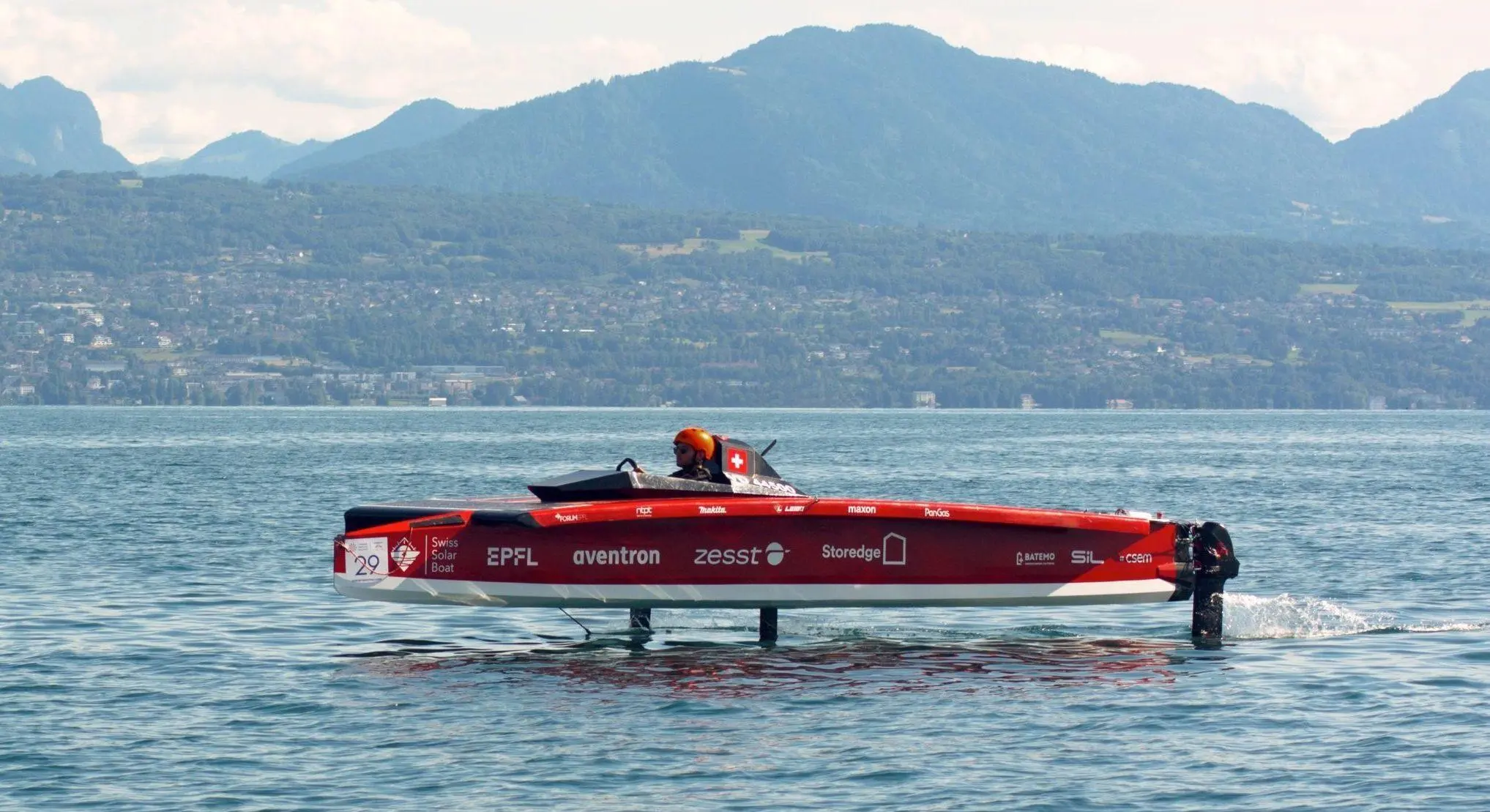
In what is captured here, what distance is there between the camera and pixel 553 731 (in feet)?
50.7

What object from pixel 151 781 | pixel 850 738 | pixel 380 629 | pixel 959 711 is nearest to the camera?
pixel 151 781

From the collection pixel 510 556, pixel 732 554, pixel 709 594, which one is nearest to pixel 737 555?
pixel 732 554

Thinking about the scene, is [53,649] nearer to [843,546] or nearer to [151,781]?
[151,781]

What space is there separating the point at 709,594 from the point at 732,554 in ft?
1.45

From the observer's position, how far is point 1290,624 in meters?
21.0

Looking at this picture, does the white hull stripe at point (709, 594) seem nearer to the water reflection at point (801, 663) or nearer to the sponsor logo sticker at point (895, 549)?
the sponsor logo sticker at point (895, 549)

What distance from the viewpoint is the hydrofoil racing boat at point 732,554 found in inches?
739

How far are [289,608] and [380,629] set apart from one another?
8.23 ft

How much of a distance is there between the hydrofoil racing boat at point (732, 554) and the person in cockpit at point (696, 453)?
0.52 meters

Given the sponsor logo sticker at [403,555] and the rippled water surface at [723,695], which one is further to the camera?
the sponsor logo sticker at [403,555]

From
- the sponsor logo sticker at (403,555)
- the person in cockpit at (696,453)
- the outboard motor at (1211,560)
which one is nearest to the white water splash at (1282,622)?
the outboard motor at (1211,560)

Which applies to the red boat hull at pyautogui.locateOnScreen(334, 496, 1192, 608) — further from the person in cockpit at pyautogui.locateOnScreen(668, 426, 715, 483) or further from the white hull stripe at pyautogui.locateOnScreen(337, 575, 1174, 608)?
the person in cockpit at pyautogui.locateOnScreen(668, 426, 715, 483)

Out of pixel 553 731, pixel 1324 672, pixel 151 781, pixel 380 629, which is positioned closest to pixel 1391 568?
pixel 1324 672

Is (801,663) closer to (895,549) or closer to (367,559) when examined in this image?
(895,549)
